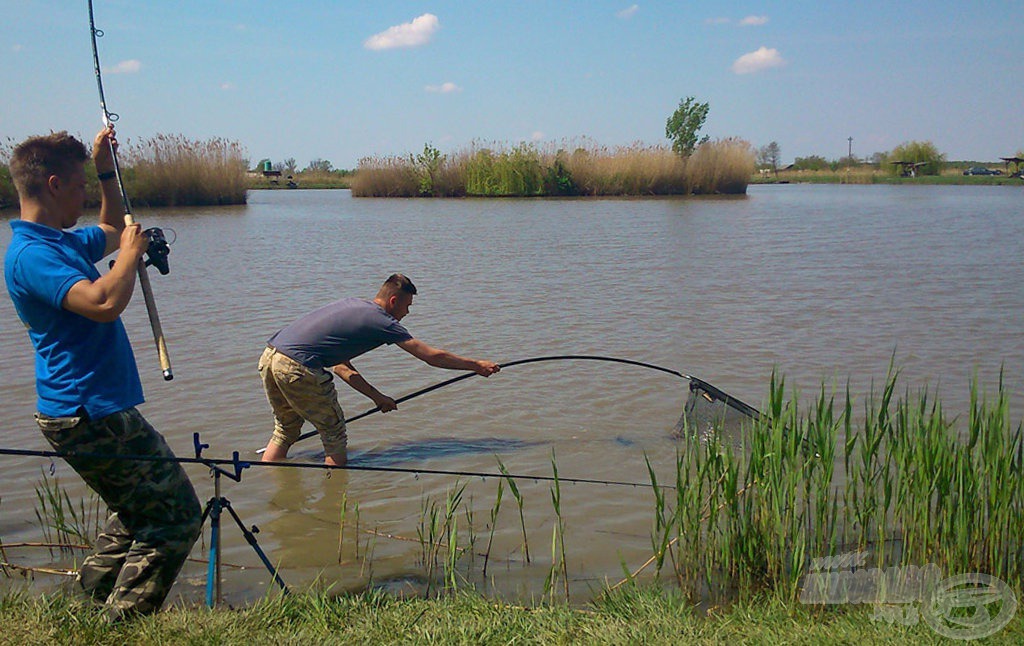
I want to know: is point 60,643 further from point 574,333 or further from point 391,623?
point 574,333

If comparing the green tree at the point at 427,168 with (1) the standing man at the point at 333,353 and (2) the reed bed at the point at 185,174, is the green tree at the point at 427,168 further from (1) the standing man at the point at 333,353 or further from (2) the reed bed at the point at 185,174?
(1) the standing man at the point at 333,353

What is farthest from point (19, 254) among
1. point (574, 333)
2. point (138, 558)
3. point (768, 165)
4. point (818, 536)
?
point (768, 165)

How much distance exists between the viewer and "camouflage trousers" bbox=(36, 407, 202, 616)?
3.36 m

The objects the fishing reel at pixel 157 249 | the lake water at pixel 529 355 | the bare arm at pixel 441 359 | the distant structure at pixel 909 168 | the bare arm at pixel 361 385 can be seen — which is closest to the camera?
the fishing reel at pixel 157 249

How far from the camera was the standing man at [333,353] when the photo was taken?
5.80 meters

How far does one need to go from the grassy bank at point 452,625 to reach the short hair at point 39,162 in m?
1.57

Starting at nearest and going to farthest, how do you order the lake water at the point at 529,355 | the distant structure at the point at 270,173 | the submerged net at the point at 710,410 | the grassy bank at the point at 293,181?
the lake water at the point at 529,355 < the submerged net at the point at 710,410 < the grassy bank at the point at 293,181 < the distant structure at the point at 270,173

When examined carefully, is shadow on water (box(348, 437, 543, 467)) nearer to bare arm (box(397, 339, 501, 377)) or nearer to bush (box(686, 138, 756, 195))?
bare arm (box(397, 339, 501, 377))

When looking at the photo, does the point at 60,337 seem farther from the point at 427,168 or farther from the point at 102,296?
the point at 427,168

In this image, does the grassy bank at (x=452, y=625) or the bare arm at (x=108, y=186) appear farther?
the bare arm at (x=108, y=186)

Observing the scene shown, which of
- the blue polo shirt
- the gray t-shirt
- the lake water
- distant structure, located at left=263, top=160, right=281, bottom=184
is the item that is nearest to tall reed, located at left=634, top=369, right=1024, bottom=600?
the lake water

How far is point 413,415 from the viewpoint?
25.2 feet

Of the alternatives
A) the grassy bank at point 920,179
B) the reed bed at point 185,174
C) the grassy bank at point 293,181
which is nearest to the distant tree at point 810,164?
the grassy bank at point 920,179

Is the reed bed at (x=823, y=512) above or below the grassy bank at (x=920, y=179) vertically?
below
